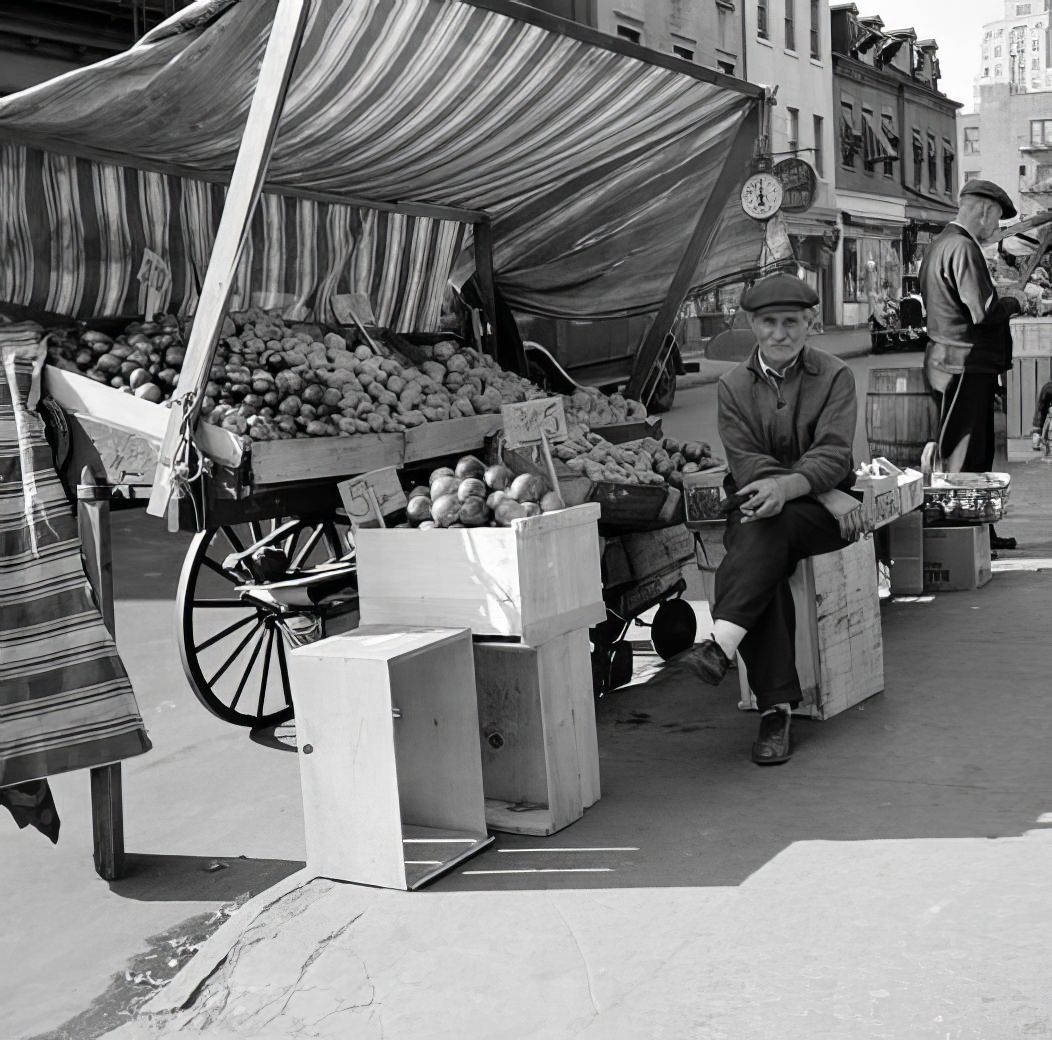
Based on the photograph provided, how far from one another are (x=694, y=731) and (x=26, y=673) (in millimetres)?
2507

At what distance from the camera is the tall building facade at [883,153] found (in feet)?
153

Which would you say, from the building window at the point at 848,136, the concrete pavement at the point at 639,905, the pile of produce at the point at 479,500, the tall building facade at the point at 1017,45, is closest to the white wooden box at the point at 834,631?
the concrete pavement at the point at 639,905

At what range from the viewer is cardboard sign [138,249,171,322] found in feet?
19.0

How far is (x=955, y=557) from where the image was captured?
25.5 feet

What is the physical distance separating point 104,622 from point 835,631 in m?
2.71

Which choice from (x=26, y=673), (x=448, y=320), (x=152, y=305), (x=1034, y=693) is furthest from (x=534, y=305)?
(x=26, y=673)

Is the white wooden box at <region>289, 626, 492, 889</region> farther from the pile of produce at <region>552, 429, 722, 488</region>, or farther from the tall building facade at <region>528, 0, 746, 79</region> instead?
the tall building facade at <region>528, 0, 746, 79</region>

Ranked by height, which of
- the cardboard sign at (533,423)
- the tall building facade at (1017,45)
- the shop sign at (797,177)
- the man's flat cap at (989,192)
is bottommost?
the cardboard sign at (533,423)

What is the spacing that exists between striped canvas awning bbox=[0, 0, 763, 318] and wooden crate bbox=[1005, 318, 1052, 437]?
714 cm

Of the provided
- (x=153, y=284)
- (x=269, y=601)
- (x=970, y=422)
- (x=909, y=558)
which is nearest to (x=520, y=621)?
(x=269, y=601)

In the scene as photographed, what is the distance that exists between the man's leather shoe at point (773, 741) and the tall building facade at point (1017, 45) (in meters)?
159

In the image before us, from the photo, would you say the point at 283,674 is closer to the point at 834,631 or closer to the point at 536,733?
the point at 536,733

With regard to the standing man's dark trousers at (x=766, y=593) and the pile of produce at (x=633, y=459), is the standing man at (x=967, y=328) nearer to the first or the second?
the pile of produce at (x=633, y=459)

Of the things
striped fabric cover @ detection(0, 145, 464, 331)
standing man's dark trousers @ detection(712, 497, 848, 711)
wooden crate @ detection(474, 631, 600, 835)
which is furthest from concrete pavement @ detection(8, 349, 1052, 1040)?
striped fabric cover @ detection(0, 145, 464, 331)
